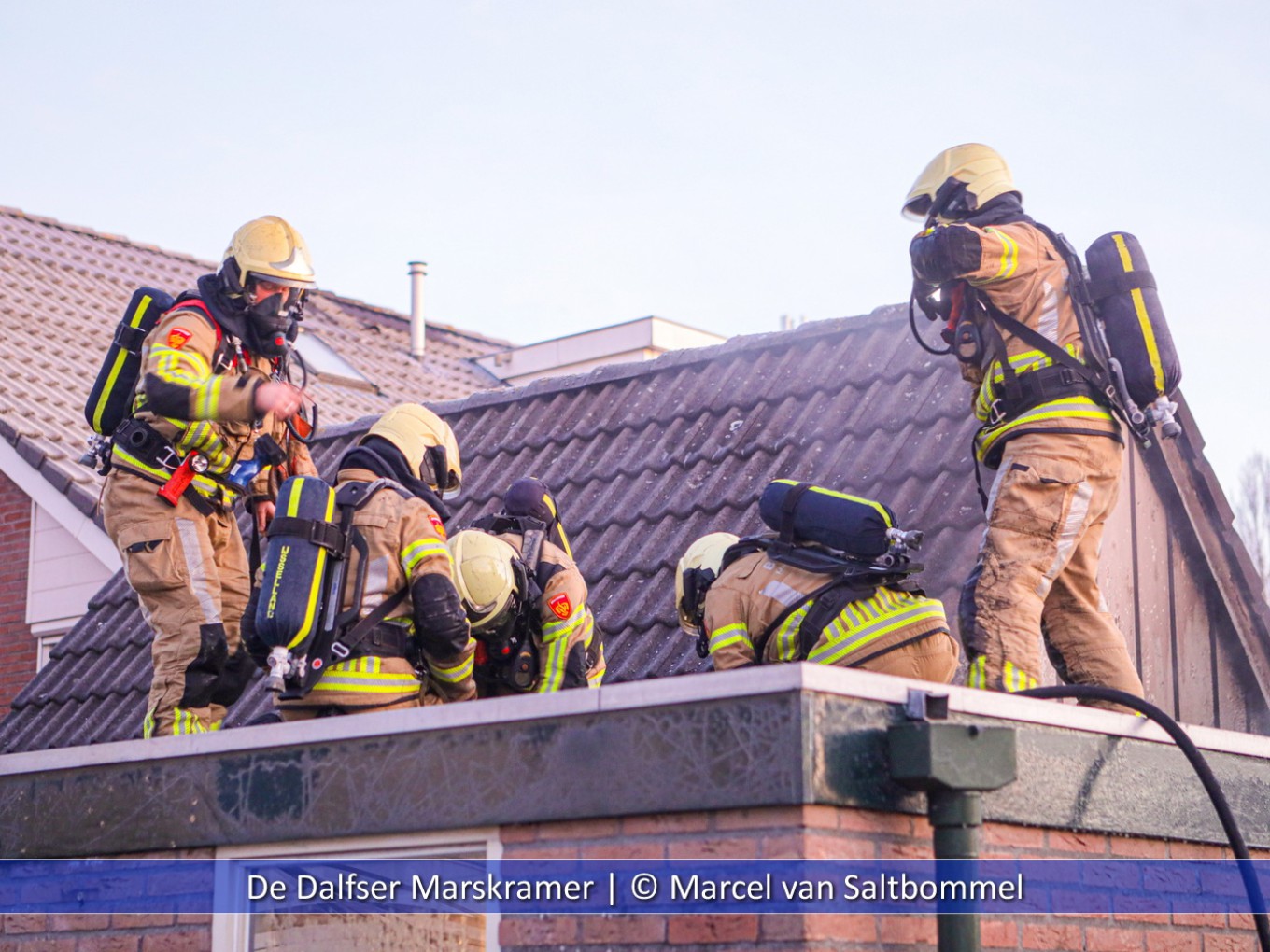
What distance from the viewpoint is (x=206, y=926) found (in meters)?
5.43

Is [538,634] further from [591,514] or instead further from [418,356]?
[418,356]

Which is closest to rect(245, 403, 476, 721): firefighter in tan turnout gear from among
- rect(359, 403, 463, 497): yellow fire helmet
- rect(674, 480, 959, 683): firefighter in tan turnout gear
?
rect(359, 403, 463, 497): yellow fire helmet

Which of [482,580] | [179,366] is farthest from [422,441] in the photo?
[179,366]

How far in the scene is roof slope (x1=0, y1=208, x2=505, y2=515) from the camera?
13.0 meters

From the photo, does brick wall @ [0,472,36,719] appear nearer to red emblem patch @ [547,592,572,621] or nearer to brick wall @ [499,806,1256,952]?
red emblem patch @ [547,592,572,621]

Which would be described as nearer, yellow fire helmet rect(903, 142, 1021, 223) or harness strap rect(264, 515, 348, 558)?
harness strap rect(264, 515, 348, 558)

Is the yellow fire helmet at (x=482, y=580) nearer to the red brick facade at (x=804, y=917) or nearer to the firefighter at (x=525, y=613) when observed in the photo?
the firefighter at (x=525, y=613)

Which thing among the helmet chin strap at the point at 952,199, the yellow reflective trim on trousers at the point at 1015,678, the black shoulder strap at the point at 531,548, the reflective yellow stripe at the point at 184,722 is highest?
the helmet chin strap at the point at 952,199

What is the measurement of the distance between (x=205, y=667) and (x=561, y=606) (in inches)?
53.8

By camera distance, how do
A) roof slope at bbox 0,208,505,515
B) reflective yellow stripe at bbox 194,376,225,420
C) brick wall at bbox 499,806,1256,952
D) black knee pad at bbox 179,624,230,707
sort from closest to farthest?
brick wall at bbox 499,806,1256,952 → reflective yellow stripe at bbox 194,376,225,420 → black knee pad at bbox 179,624,230,707 → roof slope at bbox 0,208,505,515

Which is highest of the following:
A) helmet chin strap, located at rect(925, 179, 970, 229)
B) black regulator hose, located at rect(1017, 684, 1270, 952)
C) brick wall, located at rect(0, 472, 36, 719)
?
brick wall, located at rect(0, 472, 36, 719)

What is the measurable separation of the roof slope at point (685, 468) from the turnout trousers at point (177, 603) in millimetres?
1932

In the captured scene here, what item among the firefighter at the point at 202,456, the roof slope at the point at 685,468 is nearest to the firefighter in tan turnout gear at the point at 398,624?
the firefighter at the point at 202,456

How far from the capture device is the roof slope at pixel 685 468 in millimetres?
7719
